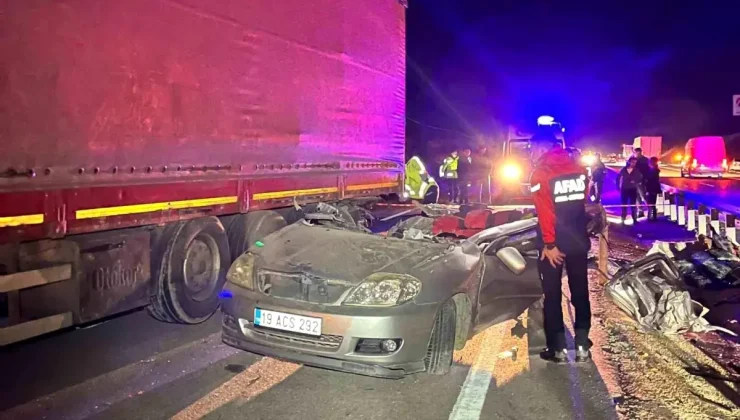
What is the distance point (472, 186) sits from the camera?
1623cm

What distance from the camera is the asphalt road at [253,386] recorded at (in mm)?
4066

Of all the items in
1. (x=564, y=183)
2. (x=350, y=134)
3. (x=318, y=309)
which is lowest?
(x=318, y=309)

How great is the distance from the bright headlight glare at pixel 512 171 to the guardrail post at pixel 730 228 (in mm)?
9000

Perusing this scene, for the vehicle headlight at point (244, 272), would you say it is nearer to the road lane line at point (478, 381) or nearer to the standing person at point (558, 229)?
the road lane line at point (478, 381)

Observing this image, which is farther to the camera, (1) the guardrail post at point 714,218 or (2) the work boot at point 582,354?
(1) the guardrail post at point 714,218

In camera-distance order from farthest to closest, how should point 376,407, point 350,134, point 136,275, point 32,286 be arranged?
1. point 350,134
2. point 136,275
3. point 32,286
4. point 376,407

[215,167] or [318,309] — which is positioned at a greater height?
[215,167]

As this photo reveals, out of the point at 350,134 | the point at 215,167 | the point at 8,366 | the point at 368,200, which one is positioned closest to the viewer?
the point at 8,366

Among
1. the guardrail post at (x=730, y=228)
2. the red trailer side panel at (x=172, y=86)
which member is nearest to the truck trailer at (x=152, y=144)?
the red trailer side panel at (x=172, y=86)

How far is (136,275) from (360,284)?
2160 millimetres

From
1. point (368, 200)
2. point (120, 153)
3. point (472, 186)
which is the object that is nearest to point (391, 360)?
point (120, 153)

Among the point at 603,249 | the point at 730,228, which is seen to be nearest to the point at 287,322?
the point at 603,249

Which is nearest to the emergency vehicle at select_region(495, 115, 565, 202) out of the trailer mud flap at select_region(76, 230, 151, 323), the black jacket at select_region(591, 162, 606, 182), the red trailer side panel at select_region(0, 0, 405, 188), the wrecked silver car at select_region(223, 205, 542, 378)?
the black jacket at select_region(591, 162, 606, 182)

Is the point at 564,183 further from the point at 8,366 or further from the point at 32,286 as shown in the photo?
the point at 8,366
